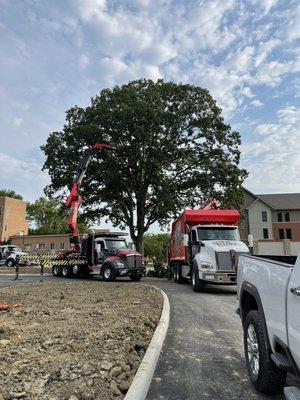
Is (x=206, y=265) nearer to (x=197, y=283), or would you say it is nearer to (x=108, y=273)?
(x=197, y=283)

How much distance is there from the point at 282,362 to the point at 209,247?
12.1 meters

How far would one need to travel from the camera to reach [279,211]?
61.9 meters

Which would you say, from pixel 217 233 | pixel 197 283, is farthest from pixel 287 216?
pixel 197 283

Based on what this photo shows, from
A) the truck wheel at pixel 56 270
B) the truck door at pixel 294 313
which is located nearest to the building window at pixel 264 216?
the truck wheel at pixel 56 270

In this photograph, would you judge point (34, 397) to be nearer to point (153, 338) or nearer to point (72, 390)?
point (72, 390)

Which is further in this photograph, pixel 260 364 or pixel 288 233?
pixel 288 233

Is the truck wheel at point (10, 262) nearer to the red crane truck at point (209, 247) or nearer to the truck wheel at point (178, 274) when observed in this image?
the truck wheel at point (178, 274)

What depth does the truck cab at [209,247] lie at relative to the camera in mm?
15227

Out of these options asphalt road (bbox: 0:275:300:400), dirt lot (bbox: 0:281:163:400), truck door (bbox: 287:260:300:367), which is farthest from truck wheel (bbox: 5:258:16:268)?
truck door (bbox: 287:260:300:367)

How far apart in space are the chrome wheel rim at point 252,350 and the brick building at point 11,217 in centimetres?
7679

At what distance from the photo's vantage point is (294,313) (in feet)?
10.8

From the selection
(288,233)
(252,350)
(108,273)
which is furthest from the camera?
(288,233)

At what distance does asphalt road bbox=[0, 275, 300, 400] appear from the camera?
456 centimetres

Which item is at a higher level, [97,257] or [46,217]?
[46,217]
